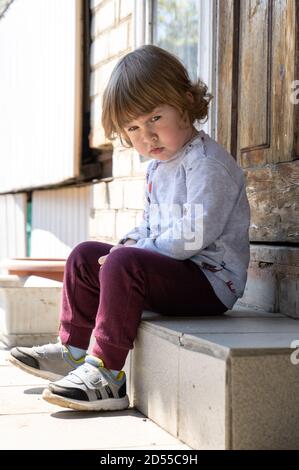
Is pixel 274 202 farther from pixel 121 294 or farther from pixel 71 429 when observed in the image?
pixel 71 429

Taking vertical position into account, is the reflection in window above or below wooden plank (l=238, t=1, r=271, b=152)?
above

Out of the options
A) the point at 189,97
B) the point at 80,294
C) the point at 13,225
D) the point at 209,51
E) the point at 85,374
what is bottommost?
the point at 85,374

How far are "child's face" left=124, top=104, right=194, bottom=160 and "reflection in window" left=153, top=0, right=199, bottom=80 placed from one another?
1.00 metres

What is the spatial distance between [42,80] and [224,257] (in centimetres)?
412

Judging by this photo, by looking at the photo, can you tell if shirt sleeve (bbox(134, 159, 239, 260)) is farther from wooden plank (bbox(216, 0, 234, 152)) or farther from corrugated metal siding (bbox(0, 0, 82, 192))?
corrugated metal siding (bbox(0, 0, 82, 192))

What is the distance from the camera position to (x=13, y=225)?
795 centimetres

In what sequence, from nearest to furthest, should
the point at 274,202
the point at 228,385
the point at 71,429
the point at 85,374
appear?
the point at 228,385, the point at 71,429, the point at 85,374, the point at 274,202

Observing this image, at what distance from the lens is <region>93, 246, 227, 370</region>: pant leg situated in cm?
232

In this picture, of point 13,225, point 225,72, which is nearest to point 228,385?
point 225,72

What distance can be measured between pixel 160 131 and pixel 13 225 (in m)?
5.51

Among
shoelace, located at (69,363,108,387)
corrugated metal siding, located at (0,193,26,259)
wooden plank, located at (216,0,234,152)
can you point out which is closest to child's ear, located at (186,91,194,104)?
wooden plank, located at (216,0,234,152)

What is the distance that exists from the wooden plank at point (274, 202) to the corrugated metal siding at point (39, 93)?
8.22 feet
